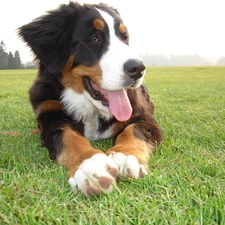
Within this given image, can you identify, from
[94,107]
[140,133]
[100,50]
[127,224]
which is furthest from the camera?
[94,107]

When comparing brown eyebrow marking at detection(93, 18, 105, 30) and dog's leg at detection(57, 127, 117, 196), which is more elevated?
brown eyebrow marking at detection(93, 18, 105, 30)

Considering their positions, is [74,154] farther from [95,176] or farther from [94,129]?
[94,129]

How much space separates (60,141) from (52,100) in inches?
29.1

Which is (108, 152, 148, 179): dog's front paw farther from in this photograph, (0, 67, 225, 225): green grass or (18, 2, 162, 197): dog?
(18, 2, 162, 197): dog

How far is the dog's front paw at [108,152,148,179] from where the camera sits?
2159 millimetres

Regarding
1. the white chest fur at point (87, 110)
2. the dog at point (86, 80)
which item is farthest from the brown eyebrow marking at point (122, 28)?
the white chest fur at point (87, 110)

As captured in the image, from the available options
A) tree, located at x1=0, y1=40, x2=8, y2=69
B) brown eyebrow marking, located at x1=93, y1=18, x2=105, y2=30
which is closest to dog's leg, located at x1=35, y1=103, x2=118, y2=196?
brown eyebrow marking, located at x1=93, y1=18, x2=105, y2=30

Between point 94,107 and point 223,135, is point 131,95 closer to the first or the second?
point 94,107

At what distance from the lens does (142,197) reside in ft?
6.02

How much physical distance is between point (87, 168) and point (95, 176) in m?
0.10

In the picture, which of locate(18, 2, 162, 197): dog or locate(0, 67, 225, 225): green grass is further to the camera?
locate(18, 2, 162, 197): dog

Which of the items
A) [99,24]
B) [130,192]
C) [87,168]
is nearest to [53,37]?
[99,24]

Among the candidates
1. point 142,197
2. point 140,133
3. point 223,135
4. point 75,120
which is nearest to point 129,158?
point 142,197

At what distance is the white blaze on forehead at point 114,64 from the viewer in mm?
2914
